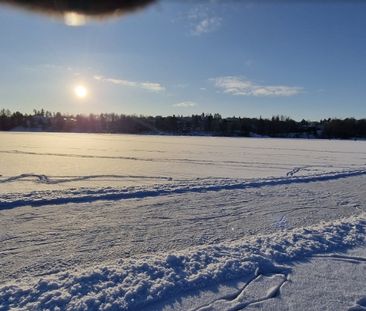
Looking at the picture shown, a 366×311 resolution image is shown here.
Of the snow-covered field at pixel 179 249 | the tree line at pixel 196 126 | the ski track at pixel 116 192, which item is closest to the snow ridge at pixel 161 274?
the snow-covered field at pixel 179 249

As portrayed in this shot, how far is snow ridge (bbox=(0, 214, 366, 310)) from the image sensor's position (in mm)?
2873

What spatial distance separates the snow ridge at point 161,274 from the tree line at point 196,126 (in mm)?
80626

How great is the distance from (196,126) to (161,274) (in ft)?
333

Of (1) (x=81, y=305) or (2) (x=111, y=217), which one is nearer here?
(1) (x=81, y=305)

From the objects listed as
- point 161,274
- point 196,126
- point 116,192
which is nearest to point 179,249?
point 161,274

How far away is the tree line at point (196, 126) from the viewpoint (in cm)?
8744

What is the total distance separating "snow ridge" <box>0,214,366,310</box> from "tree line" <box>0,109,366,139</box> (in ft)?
265

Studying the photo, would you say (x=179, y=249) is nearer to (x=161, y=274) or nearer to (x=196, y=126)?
(x=161, y=274)

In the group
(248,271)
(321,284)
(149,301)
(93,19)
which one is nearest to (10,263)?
(149,301)

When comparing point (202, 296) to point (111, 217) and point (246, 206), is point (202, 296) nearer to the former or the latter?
point (111, 217)

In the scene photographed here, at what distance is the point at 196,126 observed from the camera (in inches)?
4112

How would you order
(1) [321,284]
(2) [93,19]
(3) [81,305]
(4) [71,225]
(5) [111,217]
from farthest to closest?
1. (5) [111,217]
2. (4) [71,225]
3. (2) [93,19]
4. (1) [321,284]
5. (3) [81,305]

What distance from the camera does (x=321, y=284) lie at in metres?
3.35

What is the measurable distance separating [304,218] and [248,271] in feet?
8.33
